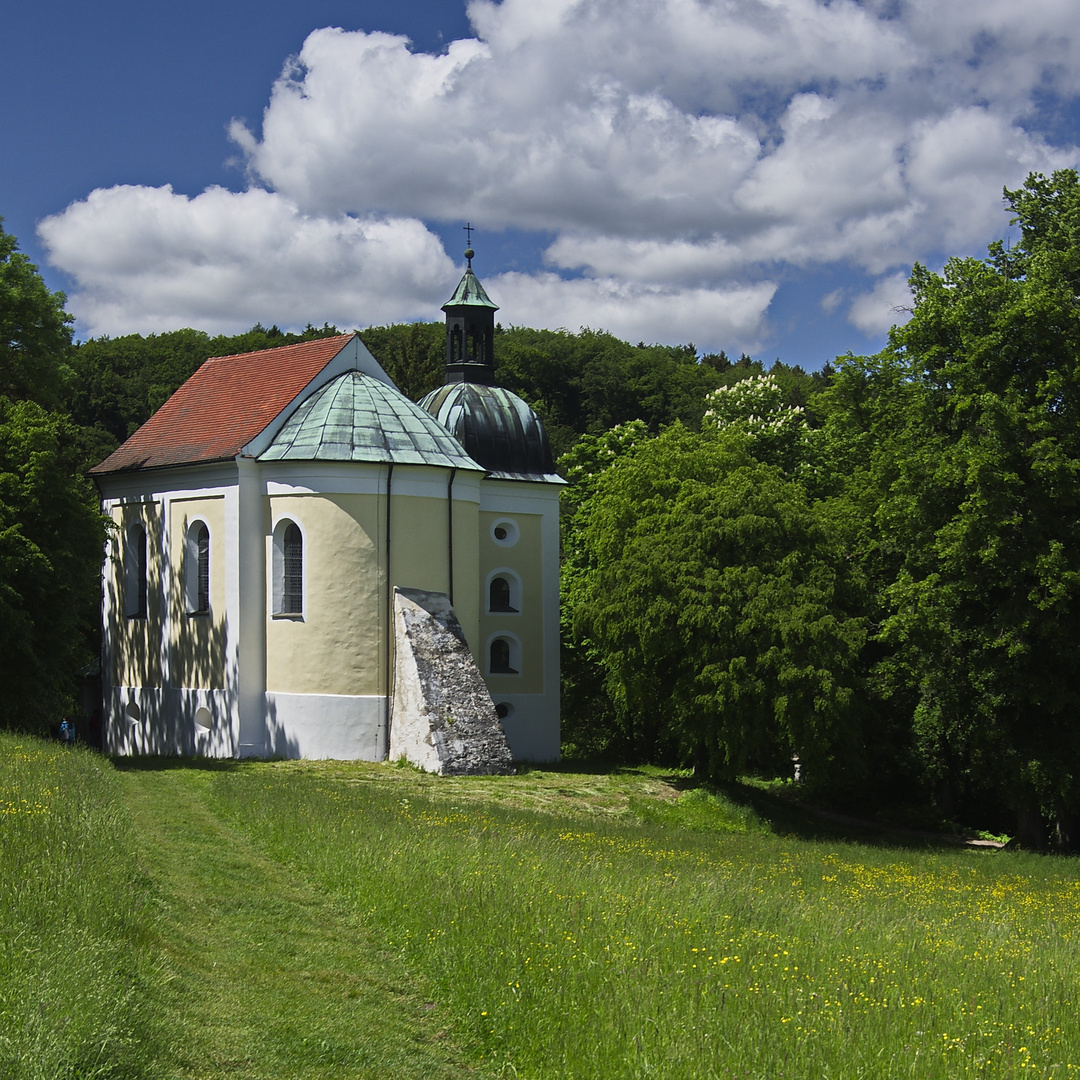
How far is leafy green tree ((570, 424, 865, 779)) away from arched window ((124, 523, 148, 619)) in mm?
12514

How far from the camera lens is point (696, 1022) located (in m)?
7.06

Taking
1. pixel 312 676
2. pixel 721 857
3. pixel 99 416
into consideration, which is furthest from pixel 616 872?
pixel 99 416

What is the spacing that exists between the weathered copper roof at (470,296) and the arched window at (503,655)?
33.6ft

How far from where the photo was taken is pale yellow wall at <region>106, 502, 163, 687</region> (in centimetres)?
3141

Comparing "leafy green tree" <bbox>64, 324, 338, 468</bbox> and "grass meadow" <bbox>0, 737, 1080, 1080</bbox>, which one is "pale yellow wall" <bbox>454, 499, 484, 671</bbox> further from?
"leafy green tree" <bbox>64, 324, 338, 468</bbox>

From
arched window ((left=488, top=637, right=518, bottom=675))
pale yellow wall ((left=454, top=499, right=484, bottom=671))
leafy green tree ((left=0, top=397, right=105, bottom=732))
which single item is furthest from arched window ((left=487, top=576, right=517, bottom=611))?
leafy green tree ((left=0, top=397, right=105, bottom=732))

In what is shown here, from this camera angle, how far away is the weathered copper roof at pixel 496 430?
34.1 meters

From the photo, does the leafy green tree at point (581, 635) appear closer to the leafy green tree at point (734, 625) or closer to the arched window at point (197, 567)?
the leafy green tree at point (734, 625)

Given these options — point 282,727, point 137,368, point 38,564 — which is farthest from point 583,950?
point 137,368

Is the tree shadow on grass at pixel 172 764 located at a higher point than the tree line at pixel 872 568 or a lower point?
lower

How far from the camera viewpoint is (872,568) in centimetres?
3044

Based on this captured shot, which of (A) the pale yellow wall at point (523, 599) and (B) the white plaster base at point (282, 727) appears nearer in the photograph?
(B) the white plaster base at point (282, 727)

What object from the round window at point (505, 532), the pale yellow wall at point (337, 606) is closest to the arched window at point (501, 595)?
the round window at point (505, 532)

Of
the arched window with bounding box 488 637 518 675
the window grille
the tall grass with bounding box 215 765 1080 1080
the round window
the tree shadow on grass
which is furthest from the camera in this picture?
the round window
